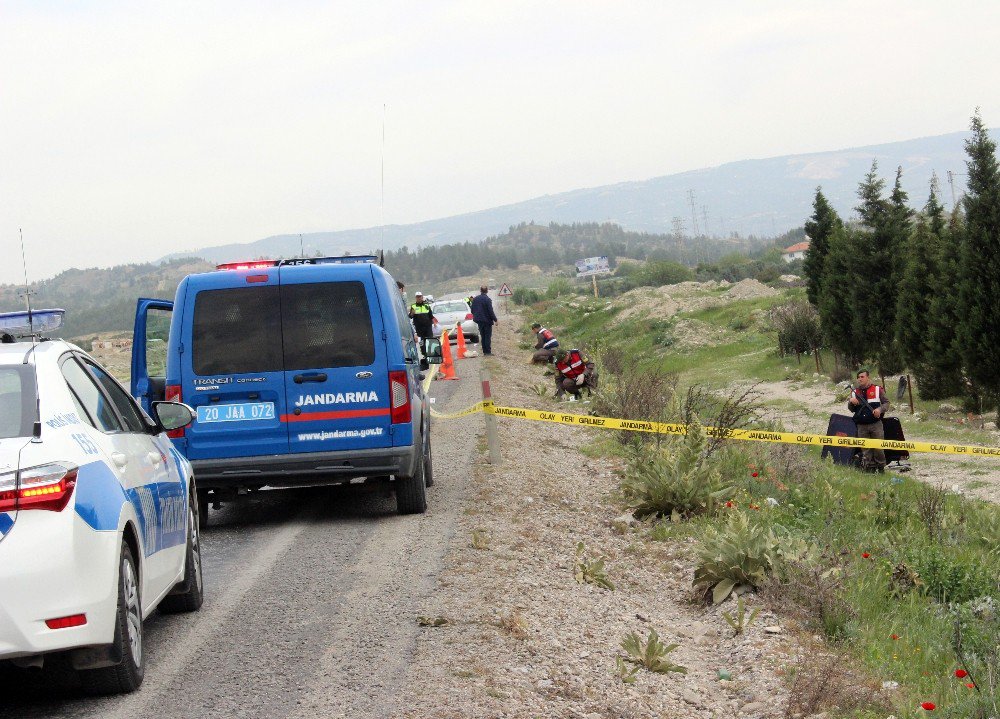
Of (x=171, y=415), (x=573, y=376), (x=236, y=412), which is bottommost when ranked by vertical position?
(x=573, y=376)

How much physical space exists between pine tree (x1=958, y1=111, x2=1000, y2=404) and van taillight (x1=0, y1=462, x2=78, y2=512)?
825 inches

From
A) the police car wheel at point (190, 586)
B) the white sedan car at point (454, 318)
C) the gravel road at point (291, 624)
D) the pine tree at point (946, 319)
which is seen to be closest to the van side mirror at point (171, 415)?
the police car wheel at point (190, 586)

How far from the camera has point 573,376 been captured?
22766 millimetres

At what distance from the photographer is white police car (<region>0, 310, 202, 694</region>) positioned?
16.1 feet

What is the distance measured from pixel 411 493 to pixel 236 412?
1.80 meters

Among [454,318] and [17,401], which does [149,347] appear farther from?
[454,318]

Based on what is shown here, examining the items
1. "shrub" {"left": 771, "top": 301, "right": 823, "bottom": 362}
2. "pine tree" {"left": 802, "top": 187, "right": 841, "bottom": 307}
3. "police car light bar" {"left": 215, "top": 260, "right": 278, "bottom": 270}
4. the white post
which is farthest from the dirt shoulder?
"pine tree" {"left": 802, "top": 187, "right": 841, "bottom": 307}

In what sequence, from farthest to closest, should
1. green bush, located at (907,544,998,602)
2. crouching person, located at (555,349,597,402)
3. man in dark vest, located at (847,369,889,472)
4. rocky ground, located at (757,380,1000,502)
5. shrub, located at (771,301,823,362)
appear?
shrub, located at (771,301,823,362), crouching person, located at (555,349,597,402), rocky ground, located at (757,380,1000,502), man in dark vest, located at (847,369,889,472), green bush, located at (907,544,998,602)

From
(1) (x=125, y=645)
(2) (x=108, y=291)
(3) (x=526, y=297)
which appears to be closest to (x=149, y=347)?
(1) (x=125, y=645)

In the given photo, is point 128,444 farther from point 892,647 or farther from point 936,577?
point 936,577

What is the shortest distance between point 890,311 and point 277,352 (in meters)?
22.1

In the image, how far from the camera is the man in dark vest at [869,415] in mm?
16453

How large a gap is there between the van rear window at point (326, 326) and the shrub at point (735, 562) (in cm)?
342

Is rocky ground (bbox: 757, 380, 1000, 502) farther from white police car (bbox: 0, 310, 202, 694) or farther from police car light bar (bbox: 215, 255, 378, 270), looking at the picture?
white police car (bbox: 0, 310, 202, 694)
